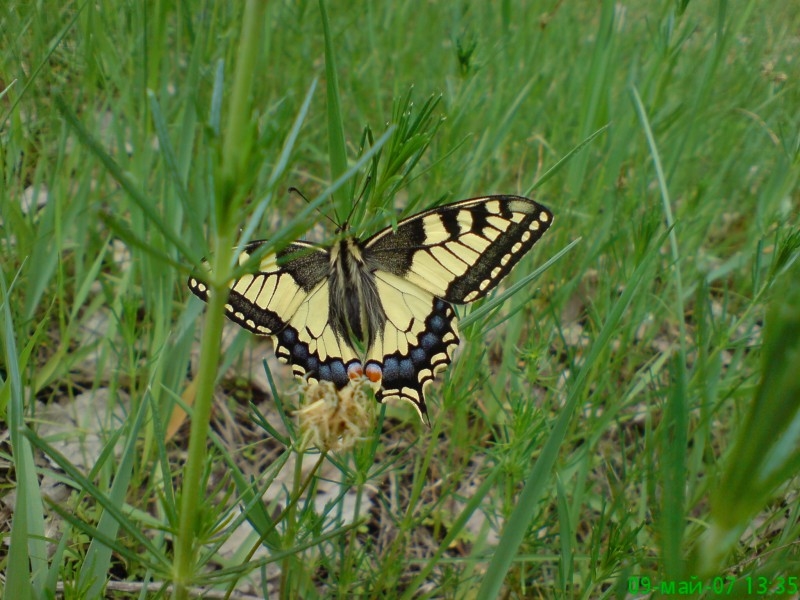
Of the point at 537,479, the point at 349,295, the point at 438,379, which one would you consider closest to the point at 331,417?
the point at 537,479

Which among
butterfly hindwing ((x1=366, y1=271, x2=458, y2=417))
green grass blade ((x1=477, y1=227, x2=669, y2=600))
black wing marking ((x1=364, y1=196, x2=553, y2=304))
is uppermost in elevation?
black wing marking ((x1=364, y1=196, x2=553, y2=304))

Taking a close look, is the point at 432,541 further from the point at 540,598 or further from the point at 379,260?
the point at 379,260

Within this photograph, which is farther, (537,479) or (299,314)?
(299,314)

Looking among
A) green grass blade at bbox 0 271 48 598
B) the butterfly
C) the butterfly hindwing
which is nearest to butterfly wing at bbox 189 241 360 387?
the butterfly

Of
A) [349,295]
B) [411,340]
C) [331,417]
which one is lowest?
[331,417]

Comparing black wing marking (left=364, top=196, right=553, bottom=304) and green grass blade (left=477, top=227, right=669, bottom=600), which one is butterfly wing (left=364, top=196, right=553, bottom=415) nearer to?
black wing marking (left=364, top=196, right=553, bottom=304)

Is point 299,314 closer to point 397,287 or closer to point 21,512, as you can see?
point 397,287

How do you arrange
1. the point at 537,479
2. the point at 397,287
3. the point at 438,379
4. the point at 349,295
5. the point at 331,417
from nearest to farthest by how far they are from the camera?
1. the point at 331,417
2. the point at 537,479
3. the point at 349,295
4. the point at 397,287
5. the point at 438,379

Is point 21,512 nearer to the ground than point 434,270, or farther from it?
nearer to the ground
